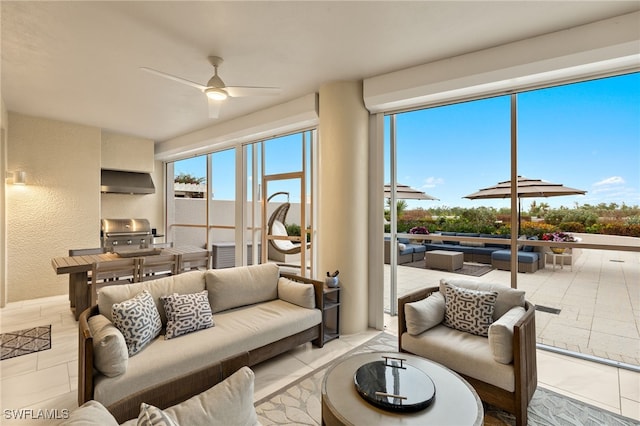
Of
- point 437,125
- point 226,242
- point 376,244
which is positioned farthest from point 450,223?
point 226,242

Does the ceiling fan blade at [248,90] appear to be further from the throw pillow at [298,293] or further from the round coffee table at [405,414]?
the round coffee table at [405,414]

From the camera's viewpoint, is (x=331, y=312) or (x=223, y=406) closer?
(x=223, y=406)

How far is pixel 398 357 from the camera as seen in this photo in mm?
2133

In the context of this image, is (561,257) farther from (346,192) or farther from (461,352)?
(346,192)

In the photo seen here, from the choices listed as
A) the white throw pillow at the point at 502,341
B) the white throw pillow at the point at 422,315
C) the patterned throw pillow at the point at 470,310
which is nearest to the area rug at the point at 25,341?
the white throw pillow at the point at 422,315

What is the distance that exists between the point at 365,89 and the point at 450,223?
1885 millimetres

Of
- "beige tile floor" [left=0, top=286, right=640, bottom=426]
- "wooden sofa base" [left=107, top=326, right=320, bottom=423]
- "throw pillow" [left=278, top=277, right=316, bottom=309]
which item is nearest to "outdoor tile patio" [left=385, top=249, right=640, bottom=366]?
"beige tile floor" [left=0, top=286, right=640, bottom=426]

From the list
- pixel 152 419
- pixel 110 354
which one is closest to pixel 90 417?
pixel 152 419

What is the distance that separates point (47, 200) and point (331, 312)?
16.6ft

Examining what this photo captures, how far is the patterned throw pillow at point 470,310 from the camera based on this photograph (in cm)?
250

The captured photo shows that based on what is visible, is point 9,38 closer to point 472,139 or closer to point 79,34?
point 79,34

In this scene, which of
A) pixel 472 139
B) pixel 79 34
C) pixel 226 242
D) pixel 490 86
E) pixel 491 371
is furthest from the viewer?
pixel 226 242

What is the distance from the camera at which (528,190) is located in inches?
123

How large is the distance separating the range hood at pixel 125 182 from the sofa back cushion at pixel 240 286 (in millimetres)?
4237
